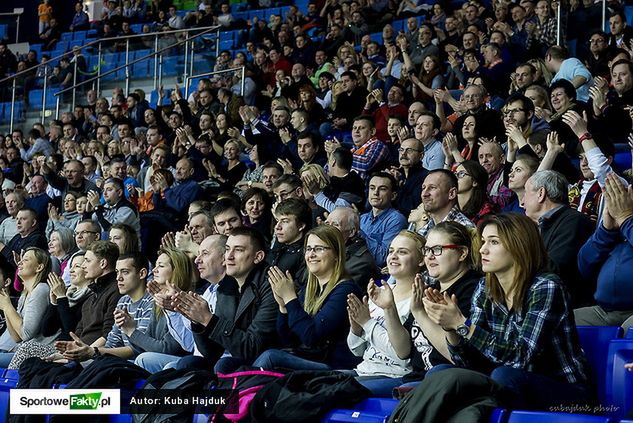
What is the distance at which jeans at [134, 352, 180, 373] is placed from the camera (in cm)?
528

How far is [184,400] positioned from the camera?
436 centimetres

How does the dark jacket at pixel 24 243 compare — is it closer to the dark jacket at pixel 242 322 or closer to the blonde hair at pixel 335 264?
the dark jacket at pixel 242 322

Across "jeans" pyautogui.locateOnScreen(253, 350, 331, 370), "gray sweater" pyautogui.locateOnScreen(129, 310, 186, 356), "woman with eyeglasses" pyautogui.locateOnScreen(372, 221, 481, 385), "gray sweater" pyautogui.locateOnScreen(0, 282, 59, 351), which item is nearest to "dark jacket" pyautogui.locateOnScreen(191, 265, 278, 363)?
"jeans" pyautogui.locateOnScreen(253, 350, 331, 370)

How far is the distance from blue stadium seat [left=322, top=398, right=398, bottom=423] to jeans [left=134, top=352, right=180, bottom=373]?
1.60 m

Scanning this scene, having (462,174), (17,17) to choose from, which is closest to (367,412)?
(462,174)

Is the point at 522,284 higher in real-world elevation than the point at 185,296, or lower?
higher

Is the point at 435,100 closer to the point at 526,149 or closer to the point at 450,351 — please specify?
the point at 526,149

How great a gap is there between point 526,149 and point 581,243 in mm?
2056

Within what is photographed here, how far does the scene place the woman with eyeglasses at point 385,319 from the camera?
423 cm

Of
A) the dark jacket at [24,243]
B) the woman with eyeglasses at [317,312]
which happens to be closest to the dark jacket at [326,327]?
the woman with eyeglasses at [317,312]

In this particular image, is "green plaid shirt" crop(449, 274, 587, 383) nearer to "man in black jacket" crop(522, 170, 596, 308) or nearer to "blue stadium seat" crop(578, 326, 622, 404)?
"blue stadium seat" crop(578, 326, 622, 404)

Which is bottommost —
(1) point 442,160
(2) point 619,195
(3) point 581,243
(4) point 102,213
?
(4) point 102,213

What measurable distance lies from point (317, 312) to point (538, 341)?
1447 millimetres

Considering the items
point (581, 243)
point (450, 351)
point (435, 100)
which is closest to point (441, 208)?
point (581, 243)
